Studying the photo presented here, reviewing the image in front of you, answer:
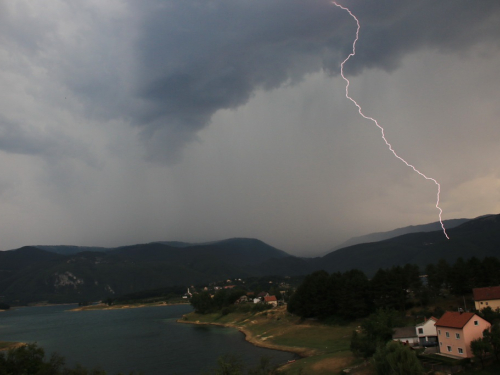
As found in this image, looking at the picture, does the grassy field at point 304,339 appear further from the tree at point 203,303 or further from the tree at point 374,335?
the tree at point 203,303

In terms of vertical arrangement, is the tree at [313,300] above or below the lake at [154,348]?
above

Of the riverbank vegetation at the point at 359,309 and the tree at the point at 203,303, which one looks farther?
the tree at the point at 203,303

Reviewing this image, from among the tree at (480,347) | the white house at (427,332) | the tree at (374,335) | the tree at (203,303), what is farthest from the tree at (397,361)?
the tree at (203,303)

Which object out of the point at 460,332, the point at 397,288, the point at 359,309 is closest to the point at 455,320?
the point at 460,332

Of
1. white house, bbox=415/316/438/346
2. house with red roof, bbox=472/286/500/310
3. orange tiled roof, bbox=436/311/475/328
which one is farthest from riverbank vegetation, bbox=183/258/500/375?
orange tiled roof, bbox=436/311/475/328

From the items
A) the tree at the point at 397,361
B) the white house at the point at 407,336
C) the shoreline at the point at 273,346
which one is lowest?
the shoreline at the point at 273,346

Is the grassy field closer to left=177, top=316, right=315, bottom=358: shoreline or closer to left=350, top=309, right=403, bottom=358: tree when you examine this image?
left=177, top=316, right=315, bottom=358: shoreline

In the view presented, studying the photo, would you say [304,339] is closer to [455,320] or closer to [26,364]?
[455,320]
